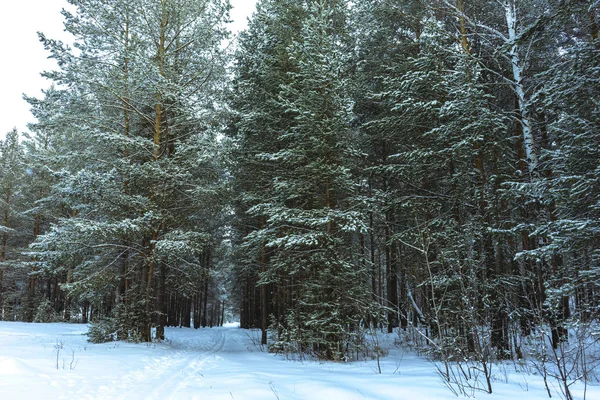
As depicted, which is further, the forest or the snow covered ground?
the forest

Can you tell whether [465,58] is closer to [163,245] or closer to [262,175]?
[262,175]

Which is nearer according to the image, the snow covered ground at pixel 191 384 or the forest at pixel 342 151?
the snow covered ground at pixel 191 384

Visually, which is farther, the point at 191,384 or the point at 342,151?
the point at 342,151

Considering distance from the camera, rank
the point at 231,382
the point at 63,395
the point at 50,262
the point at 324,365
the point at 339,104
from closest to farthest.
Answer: the point at 63,395 → the point at 231,382 → the point at 324,365 → the point at 339,104 → the point at 50,262

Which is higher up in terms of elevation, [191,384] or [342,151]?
[342,151]

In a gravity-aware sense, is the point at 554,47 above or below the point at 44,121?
above

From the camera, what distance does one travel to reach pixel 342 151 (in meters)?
11.2

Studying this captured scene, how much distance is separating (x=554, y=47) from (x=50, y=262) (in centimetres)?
2118

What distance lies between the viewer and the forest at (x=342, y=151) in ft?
27.5

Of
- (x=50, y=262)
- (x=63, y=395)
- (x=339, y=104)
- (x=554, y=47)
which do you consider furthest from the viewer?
(x=554, y=47)

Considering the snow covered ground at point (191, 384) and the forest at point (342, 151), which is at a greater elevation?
the forest at point (342, 151)

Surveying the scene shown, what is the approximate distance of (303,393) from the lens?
4938 millimetres

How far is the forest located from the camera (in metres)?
8.38

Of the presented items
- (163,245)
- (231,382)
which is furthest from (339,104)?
(231,382)
